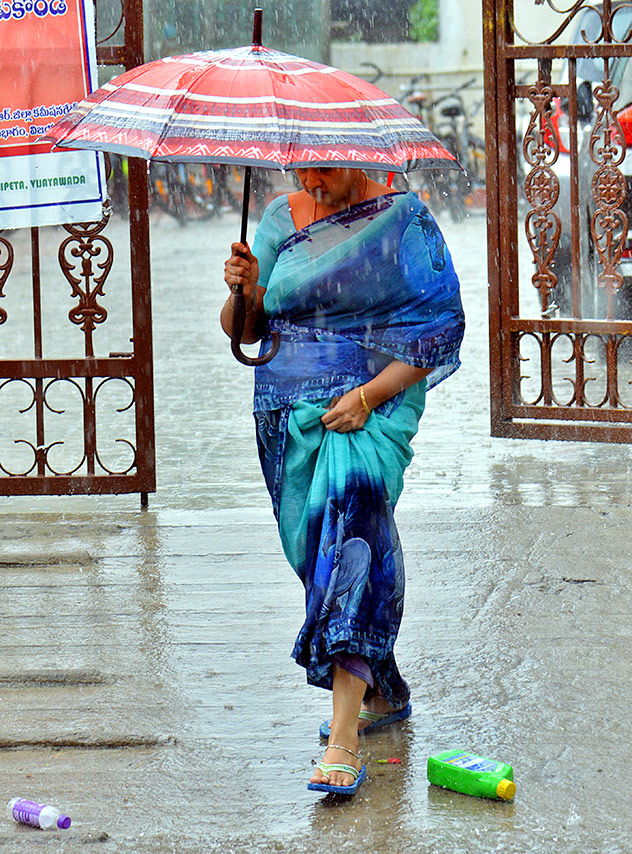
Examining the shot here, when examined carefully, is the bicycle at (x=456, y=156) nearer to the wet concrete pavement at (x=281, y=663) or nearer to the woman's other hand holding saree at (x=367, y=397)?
the wet concrete pavement at (x=281, y=663)

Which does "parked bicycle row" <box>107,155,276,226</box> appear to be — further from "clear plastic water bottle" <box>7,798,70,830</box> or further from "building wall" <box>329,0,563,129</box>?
"clear plastic water bottle" <box>7,798,70,830</box>

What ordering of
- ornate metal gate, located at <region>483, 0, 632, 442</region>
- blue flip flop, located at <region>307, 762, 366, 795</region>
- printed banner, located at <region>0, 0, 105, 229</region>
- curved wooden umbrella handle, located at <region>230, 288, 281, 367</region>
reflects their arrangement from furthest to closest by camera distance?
1. ornate metal gate, located at <region>483, 0, 632, 442</region>
2. printed banner, located at <region>0, 0, 105, 229</region>
3. curved wooden umbrella handle, located at <region>230, 288, 281, 367</region>
4. blue flip flop, located at <region>307, 762, 366, 795</region>

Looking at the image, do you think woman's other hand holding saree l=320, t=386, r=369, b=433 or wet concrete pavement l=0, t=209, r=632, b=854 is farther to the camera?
woman's other hand holding saree l=320, t=386, r=369, b=433

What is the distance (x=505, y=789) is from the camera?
321cm

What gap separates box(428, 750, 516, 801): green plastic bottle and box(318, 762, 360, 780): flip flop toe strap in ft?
0.62

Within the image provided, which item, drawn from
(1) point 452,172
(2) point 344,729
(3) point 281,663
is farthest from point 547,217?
(1) point 452,172

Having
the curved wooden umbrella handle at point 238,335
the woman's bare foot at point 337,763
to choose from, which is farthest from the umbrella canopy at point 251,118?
the woman's bare foot at point 337,763

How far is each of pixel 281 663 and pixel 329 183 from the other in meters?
1.56

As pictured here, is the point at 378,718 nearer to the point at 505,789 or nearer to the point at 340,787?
the point at 340,787

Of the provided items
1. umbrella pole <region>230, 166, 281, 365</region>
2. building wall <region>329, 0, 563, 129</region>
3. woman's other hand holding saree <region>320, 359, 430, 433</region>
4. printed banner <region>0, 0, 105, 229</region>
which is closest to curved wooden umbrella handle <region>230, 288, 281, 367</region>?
umbrella pole <region>230, 166, 281, 365</region>

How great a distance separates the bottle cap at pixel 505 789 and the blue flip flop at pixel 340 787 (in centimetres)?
35

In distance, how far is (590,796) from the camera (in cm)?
325

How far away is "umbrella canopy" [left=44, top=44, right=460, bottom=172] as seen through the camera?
3234 millimetres

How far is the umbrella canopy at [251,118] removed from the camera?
10.6ft
